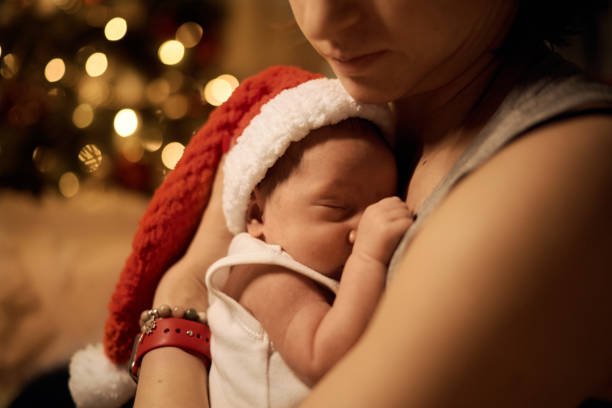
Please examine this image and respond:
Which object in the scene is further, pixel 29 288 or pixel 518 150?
pixel 29 288

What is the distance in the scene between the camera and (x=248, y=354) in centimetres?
87

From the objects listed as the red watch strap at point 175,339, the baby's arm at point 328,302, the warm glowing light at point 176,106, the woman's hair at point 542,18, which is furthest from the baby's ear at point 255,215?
the warm glowing light at point 176,106

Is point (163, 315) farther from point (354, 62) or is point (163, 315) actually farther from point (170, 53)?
point (170, 53)

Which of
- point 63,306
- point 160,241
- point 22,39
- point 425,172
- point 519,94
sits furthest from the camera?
point 22,39

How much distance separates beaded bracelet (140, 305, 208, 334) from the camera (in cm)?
107

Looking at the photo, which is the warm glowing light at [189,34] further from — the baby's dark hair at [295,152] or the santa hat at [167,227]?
the baby's dark hair at [295,152]

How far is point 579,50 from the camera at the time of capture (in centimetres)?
218

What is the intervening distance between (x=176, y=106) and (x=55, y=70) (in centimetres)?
56

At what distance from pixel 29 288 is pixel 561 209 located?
209 centimetres

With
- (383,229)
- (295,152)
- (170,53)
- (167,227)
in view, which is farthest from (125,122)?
(383,229)

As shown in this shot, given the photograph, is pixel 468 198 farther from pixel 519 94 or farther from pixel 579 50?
pixel 579 50

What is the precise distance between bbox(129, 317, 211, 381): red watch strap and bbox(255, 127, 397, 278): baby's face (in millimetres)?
283

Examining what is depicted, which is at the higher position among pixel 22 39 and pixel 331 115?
pixel 22 39

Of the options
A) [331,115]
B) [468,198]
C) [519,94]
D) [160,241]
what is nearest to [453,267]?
[468,198]
